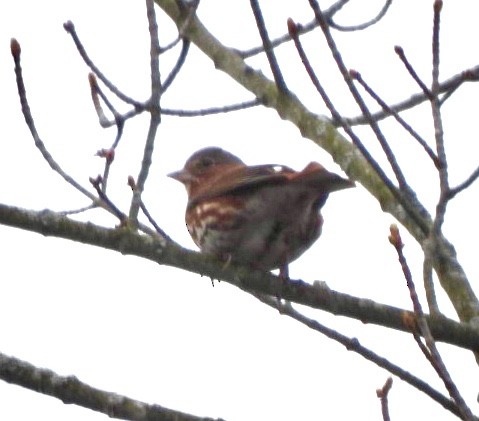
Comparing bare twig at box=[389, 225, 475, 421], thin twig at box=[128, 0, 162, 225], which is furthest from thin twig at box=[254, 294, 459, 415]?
thin twig at box=[128, 0, 162, 225]

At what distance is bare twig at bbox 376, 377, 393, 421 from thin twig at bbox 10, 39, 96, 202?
72.1 inches

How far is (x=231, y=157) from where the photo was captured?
8141 mm

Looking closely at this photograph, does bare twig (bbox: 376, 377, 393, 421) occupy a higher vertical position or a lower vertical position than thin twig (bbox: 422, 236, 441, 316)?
lower

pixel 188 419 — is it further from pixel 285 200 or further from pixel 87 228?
pixel 285 200

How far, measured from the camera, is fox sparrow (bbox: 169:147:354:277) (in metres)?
6.09

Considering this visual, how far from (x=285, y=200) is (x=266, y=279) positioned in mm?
741

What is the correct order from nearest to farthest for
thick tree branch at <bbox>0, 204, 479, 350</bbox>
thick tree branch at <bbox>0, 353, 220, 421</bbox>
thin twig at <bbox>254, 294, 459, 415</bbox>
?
1. thin twig at <bbox>254, 294, 459, 415</bbox>
2. thick tree branch at <bbox>0, 353, 220, 421</bbox>
3. thick tree branch at <bbox>0, 204, 479, 350</bbox>

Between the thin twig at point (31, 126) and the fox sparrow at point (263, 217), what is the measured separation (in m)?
1.04

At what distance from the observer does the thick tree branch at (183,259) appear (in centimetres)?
468

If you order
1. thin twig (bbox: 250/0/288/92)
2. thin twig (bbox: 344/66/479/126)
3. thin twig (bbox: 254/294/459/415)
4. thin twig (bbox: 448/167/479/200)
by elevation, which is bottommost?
thin twig (bbox: 254/294/459/415)

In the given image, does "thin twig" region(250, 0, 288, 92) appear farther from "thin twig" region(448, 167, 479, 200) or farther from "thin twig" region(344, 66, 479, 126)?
"thin twig" region(448, 167, 479, 200)

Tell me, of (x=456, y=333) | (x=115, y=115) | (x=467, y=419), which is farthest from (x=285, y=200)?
(x=467, y=419)

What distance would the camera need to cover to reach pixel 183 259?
5.00 m

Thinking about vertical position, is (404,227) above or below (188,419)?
above
